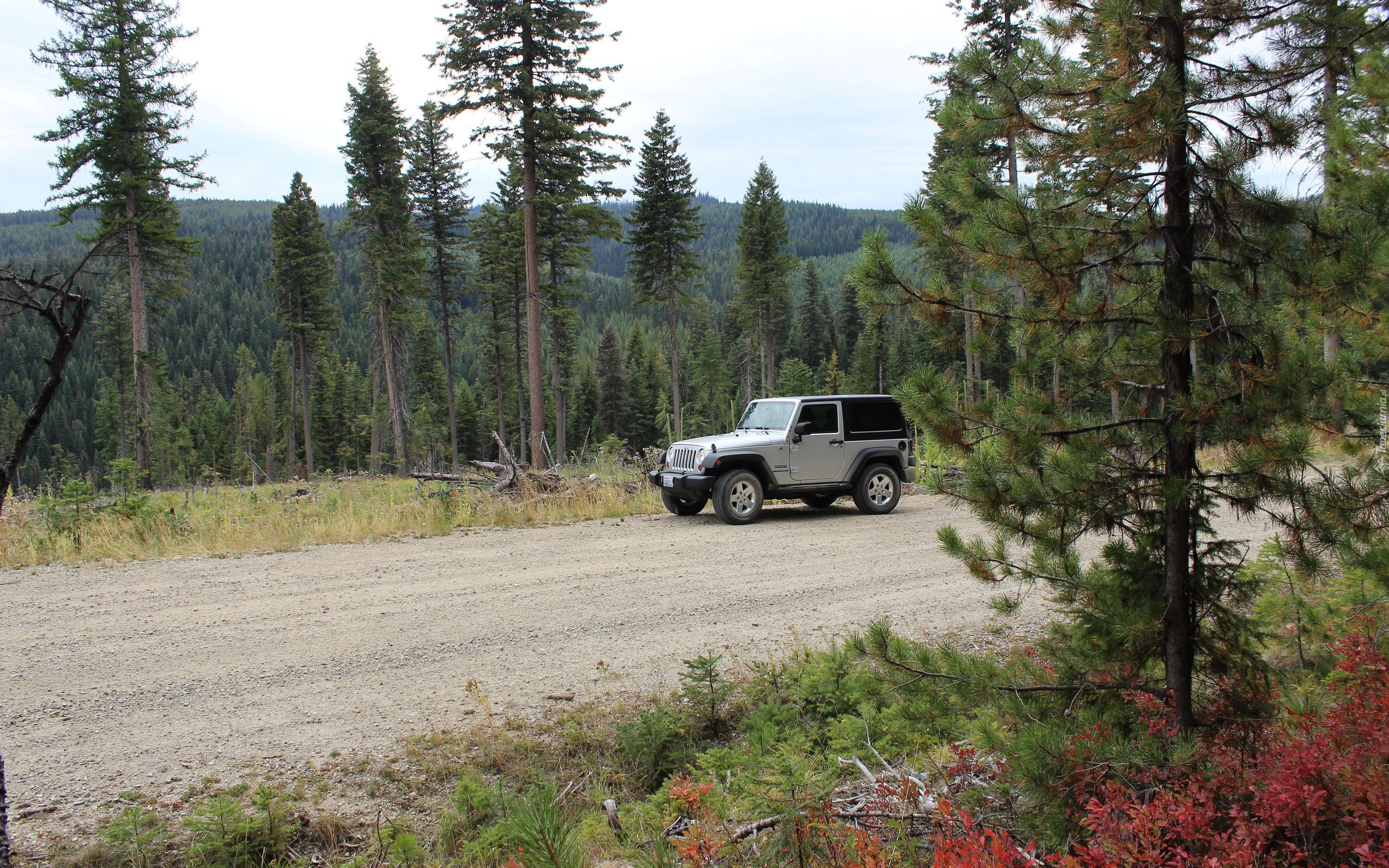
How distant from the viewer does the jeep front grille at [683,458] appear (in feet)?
40.8

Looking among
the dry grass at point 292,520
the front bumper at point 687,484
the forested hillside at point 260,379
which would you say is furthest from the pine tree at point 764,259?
the front bumper at point 687,484

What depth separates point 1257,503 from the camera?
2.84 m

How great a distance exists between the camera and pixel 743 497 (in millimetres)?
12125

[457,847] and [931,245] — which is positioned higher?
[931,245]

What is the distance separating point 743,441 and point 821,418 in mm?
1471

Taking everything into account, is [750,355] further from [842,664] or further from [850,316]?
[842,664]

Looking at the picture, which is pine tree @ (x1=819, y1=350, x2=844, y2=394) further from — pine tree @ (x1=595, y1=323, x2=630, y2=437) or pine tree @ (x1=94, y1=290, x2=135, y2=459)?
pine tree @ (x1=94, y1=290, x2=135, y2=459)

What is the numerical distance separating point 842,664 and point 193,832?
138 inches

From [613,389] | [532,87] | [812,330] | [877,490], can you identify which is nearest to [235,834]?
[877,490]

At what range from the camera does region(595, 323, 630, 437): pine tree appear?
68.2m

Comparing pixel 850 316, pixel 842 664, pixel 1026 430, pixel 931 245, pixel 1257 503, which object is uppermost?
pixel 850 316

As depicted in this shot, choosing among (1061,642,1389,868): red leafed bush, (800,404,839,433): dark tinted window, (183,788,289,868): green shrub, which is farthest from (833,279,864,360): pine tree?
(1061,642,1389,868): red leafed bush

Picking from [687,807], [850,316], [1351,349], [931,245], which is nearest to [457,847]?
[687,807]

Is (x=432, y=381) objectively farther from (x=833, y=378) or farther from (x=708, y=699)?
(x=708, y=699)
